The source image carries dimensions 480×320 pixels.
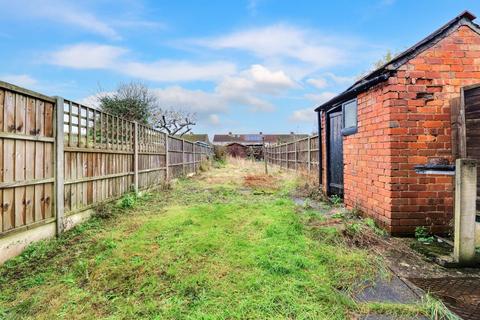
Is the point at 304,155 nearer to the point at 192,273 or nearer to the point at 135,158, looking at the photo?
the point at 135,158

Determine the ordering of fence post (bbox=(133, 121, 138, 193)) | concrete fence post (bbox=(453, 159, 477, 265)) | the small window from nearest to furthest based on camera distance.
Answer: concrete fence post (bbox=(453, 159, 477, 265)) → the small window → fence post (bbox=(133, 121, 138, 193))

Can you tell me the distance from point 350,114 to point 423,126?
1.76 m

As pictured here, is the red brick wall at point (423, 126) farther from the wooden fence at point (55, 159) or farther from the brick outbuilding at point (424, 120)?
the wooden fence at point (55, 159)

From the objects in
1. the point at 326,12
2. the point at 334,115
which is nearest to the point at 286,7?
the point at 326,12

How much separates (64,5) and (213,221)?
5.47 metres

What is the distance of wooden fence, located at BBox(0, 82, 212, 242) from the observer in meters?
3.36

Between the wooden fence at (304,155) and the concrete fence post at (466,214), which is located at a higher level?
the wooden fence at (304,155)

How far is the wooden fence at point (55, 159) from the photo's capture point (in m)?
3.36

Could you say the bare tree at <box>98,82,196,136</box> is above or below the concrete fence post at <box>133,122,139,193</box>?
above

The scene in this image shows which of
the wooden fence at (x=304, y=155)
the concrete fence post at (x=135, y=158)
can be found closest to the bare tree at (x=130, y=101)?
the wooden fence at (x=304, y=155)

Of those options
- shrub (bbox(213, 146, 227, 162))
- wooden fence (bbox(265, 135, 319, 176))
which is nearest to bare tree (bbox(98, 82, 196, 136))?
shrub (bbox(213, 146, 227, 162))

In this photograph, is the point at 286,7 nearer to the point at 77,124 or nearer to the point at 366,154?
the point at 366,154

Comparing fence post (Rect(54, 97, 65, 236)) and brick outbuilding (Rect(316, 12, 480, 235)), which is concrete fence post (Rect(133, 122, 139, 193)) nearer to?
fence post (Rect(54, 97, 65, 236))

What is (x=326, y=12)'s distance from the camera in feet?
27.1
